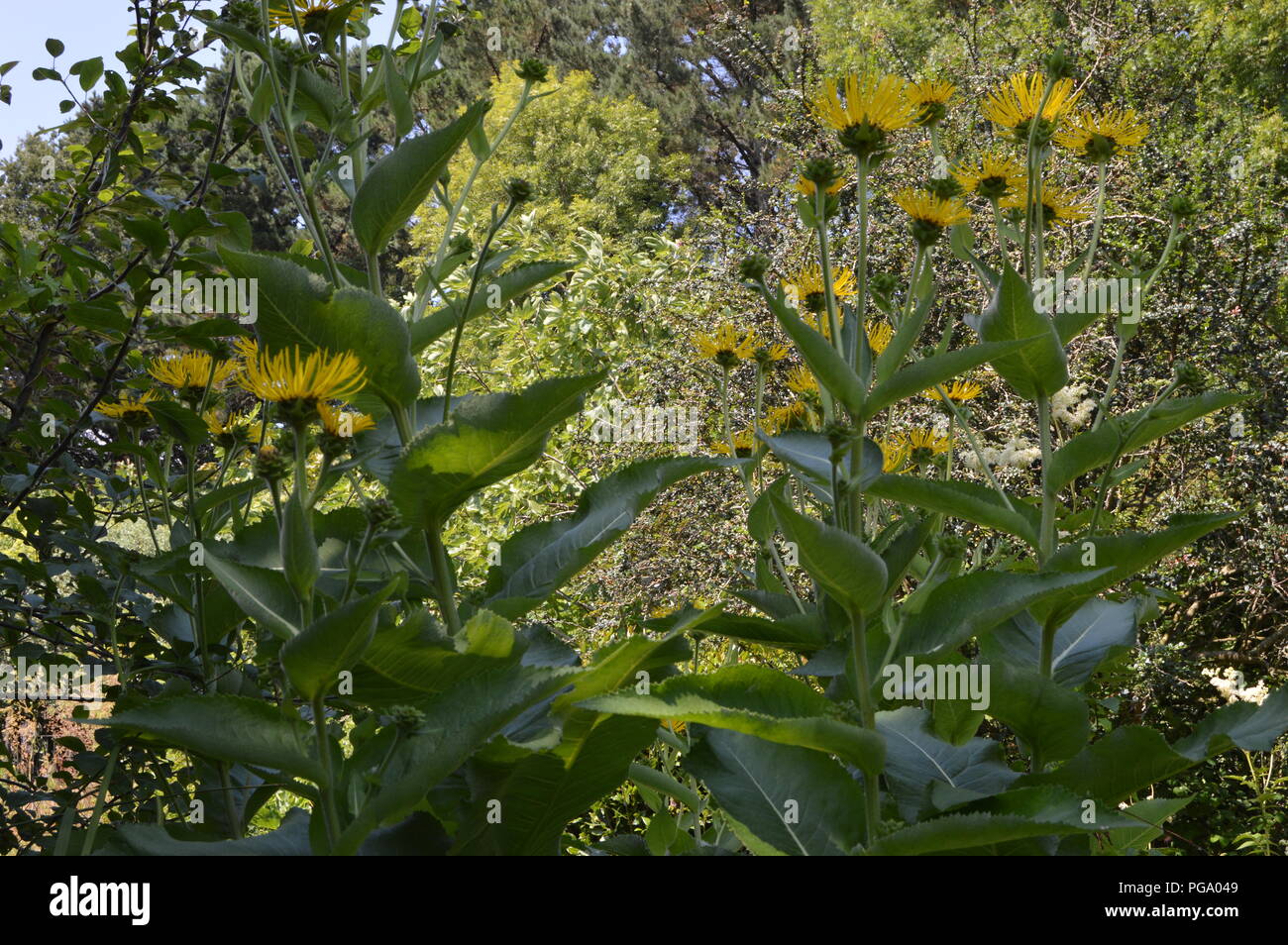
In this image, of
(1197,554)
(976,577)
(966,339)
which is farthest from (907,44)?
(976,577)

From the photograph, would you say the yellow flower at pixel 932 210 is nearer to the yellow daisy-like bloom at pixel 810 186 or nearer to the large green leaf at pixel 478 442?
the yellow daisy-like bloom at pixel 810 186

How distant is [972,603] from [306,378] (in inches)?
23.5

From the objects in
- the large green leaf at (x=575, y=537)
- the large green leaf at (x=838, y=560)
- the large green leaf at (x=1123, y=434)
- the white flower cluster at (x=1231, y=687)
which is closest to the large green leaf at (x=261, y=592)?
the large green leaf at (x=575, y=537)

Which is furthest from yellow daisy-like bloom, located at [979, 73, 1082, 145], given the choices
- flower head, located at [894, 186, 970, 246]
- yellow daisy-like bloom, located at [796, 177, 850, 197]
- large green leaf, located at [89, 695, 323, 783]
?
large green leaf, located at [89, 695, 323, 783]

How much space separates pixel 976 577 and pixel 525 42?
20.8m

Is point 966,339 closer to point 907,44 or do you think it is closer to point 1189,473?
point 1189,473

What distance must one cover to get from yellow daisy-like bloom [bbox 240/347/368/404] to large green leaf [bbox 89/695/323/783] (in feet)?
0.80

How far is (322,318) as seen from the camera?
0.92 meters

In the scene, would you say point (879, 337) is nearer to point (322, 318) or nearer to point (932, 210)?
point (932, 210)

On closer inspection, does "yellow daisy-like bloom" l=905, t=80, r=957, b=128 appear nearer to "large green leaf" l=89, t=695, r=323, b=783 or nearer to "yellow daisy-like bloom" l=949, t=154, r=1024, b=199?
"yellow daisy-like bloom" l=949, t=154, r=1024, b=199

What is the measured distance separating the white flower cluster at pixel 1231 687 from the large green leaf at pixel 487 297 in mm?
3120

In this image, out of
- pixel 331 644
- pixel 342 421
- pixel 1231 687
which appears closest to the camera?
pixel 331 644

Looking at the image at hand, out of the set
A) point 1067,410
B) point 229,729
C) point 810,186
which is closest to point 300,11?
point 810,186
